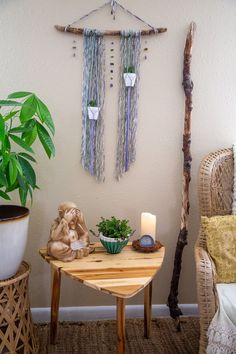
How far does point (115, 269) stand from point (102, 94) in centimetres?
96

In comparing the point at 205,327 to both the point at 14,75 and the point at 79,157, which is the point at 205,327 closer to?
the point at 79,157

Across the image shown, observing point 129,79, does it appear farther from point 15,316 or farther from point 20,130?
point 15,316

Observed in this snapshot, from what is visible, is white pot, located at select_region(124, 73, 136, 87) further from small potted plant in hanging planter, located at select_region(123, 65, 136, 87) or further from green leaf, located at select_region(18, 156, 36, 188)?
green leaf, located at select_region(18, 156, 36, 188)

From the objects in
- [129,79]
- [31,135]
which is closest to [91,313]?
[31,135]

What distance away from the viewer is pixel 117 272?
1.34 m

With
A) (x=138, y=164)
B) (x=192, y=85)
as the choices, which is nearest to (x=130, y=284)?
(x=138, y=164)

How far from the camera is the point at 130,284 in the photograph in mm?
1245

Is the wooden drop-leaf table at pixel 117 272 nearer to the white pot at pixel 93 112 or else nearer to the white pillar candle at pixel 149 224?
the white pillar candle at pixel 149 224

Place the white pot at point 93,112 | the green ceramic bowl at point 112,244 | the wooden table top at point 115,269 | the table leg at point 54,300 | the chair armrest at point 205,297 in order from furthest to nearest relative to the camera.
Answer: the white pot at point 93,112
the table leg at point 54,300
the green ceramic bowl at point 112,244
the chair armrest at point 205,297
the wooden table top at point 115,269

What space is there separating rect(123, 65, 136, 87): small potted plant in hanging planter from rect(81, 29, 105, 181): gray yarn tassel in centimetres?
13

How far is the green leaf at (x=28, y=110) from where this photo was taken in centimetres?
126

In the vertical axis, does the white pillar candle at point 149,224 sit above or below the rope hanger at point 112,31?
below

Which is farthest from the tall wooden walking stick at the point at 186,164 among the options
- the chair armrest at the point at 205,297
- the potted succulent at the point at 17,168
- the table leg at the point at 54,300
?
the potted succulent at the point at 17,168

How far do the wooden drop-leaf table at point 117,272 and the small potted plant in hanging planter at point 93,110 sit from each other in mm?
705
